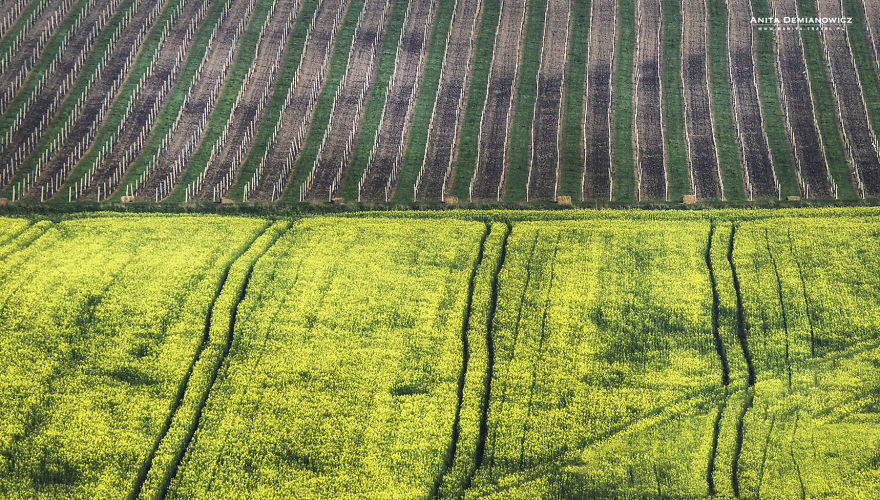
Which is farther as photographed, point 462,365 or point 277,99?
point 277,99

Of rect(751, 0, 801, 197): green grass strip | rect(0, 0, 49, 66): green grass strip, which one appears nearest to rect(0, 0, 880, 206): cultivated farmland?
rect(751, 0, 801, 197): green grass strip

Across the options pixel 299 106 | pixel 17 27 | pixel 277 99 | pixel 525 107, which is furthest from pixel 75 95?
pixel 525 107

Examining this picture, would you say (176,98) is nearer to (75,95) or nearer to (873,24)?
(75,95)

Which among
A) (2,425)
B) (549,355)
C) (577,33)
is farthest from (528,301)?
(577,33)

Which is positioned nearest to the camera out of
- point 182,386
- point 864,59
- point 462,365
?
point 182,386

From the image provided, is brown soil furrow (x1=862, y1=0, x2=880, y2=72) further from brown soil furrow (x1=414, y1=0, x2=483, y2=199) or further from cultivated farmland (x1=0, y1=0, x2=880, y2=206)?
brown soil furrow (x1=414, y1=0, x2=483, y2=199)

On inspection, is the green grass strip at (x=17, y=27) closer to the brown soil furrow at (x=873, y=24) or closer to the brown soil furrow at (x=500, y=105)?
the brown soil furrow at (x=500, y=105)
